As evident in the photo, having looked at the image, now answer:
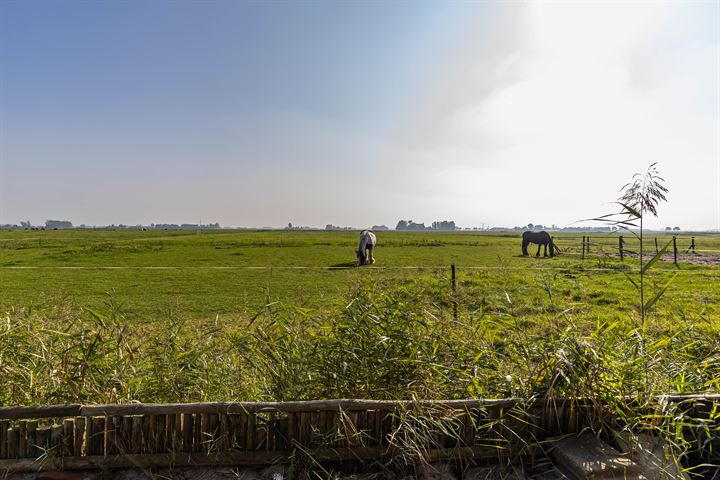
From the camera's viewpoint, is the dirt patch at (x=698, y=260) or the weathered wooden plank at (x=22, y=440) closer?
the weathered wooden plank at (x=22, y=440)

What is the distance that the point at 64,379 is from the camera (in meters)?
2.68

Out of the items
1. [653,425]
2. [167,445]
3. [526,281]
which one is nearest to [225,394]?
[167,445]

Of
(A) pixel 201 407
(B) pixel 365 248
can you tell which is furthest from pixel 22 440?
(B) pixel 365 248

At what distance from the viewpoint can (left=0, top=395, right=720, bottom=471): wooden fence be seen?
2.37 metres

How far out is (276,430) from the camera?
2.46 m

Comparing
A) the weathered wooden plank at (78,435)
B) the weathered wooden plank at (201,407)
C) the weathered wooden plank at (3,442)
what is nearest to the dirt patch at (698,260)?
the weathered wooden plank at (201,407)

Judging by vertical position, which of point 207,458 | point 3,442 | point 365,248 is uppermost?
point 365,248

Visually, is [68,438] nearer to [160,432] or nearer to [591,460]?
[160,432]

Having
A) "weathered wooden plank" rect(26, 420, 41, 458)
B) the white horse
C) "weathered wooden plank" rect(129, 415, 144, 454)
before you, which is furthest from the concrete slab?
the white horse

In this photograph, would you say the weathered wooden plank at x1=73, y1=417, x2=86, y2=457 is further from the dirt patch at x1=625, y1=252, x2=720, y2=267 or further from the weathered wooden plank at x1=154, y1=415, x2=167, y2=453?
the dirt patch at x1=625, y1=252, x2=720, y2=267

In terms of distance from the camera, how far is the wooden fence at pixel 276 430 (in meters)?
2.37

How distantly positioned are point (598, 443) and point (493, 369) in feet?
2.78

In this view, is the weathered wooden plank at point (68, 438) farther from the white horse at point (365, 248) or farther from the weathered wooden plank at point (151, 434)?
the white horse at point (365, 248)

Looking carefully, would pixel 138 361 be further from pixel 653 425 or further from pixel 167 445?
pixel 653 425
